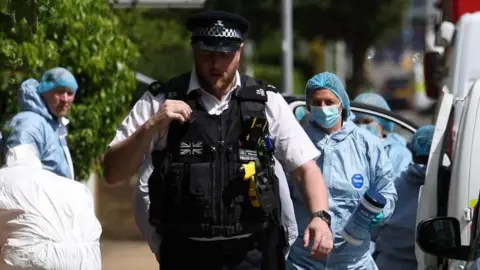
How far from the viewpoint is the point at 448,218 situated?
15.7ft

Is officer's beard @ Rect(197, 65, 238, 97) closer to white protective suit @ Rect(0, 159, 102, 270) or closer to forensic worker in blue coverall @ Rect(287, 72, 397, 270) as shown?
white protective suit @ Rect(0, 159, 102, 270)

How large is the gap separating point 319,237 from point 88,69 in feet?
14.1

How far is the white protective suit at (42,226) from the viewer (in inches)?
→ 182

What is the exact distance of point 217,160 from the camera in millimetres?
4727

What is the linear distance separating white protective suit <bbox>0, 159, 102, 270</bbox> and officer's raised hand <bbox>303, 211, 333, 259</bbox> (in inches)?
33.8

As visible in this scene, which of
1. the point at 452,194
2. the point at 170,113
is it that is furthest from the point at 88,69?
the point at 170,113

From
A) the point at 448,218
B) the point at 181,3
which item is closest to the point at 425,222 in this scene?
the point at 448,218

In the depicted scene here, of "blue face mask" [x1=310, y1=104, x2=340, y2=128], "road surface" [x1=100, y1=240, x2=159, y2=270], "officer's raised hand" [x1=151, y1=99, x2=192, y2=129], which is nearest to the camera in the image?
"officer's raised hand" [x1=151, y1=99, x2=192, y2=129]

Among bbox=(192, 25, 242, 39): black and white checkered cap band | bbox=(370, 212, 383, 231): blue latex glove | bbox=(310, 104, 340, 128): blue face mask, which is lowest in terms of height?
bbox=(370, 212, 383, 231): blue latex glove

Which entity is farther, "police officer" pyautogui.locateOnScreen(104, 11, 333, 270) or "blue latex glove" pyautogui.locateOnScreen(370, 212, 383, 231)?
"blue latex glove" pyautogui.locateOnScreen(370, 212, 383, 231)

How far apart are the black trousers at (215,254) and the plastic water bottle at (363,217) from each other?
88 cm

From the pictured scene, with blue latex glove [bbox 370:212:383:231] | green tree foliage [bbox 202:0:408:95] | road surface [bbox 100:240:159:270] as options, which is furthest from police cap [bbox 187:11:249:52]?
green tree foliage [bbox 202:0:408:95]

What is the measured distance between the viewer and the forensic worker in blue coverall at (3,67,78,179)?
24.0 ft

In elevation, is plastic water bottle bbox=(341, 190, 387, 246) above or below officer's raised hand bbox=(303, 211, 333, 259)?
below
